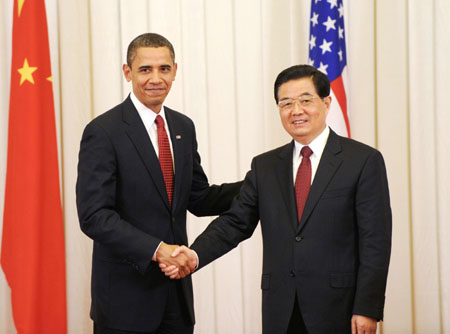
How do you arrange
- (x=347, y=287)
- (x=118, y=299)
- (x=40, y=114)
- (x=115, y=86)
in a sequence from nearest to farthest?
1. (x=347, y=287)
2. (x=118, y=299)
3. (x=40, y=114)
4. (x=115, y=86)

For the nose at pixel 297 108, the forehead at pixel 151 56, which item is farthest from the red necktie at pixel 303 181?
the forehead at pixel 151 56

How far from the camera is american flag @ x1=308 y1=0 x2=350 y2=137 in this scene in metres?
3.90

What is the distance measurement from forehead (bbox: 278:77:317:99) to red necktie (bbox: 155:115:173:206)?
1.90 ft

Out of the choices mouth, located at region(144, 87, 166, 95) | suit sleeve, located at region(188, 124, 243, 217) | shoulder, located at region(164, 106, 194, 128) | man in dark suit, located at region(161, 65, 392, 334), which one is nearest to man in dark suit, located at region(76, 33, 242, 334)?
mouth, located at region(144, 87, 166, 95)

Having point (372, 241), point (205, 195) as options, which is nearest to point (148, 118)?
point (205, 195)

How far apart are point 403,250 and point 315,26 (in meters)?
1.72

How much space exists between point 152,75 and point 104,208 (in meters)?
0.62

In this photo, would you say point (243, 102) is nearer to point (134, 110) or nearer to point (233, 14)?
point (233, 14)

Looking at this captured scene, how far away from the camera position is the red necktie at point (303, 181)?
7.70 ft

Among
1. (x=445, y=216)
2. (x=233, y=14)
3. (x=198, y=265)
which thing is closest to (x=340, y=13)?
(x=233, y=14)

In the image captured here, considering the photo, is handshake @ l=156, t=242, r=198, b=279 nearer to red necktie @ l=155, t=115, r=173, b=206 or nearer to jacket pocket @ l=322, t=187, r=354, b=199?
red necktie @ l=155, t=115, r=173, b=206

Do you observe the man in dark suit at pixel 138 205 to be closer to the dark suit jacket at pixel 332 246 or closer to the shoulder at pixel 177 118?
the shoulder at pixel 177 118

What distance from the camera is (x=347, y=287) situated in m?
2.25

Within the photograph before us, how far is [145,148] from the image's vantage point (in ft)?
8.50
